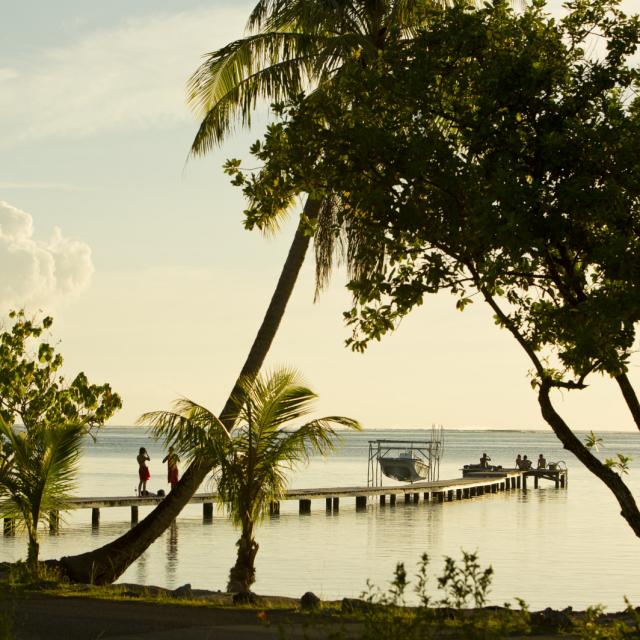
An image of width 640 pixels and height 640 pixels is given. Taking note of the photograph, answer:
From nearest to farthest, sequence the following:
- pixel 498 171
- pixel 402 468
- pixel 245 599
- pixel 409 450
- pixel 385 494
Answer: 1. pixel 498 171
2. pixel 245 599
3. pixel 385 494
4. pixel 402 468
5. pixel 409 450

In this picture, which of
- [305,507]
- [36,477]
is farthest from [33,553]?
[305,507]

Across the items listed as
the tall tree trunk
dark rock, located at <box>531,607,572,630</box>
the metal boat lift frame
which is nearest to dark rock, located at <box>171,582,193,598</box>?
the tall tree trunk

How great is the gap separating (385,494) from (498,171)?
39112 mm

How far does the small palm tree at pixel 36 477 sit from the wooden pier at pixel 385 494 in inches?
586

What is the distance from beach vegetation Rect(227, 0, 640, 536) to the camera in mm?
10102

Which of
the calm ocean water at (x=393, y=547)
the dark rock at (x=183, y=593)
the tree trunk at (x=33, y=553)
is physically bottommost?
the calm ocean water at (x=393, y=547)

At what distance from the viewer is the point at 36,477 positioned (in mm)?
15469

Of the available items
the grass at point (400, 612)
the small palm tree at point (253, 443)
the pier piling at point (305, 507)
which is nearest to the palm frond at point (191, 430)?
the small palm tree at point (253, 443)

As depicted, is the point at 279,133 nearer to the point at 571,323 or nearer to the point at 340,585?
the point at 571,323

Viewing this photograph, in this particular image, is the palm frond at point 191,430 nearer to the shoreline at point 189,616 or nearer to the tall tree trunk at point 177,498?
the tall tree trunk at point 177,498

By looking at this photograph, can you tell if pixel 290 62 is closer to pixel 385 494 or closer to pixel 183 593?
pixel 183 593

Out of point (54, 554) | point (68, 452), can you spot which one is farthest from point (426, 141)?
point (54, 554)

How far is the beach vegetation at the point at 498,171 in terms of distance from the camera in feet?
33.1

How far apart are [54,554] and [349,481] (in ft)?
142
